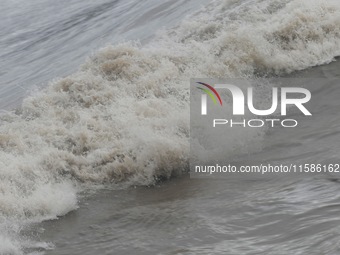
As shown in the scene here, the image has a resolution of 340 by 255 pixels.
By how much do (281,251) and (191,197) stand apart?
1.58 meters

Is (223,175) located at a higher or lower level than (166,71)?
lower

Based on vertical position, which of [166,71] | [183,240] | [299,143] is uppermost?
[166,71]

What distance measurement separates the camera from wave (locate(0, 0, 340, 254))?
21.8ft

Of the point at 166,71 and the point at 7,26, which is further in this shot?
the point at 7,26

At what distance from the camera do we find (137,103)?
790 centimetres

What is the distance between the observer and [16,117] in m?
8.55

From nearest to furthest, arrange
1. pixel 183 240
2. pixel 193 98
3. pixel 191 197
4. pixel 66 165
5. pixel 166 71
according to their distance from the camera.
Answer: pixel 183 240 → pixel 191 197 → pixel 66 165 → pixel 193 98 → pixel 166 71

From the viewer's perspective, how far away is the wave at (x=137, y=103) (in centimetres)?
664

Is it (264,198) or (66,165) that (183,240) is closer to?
(264,198)

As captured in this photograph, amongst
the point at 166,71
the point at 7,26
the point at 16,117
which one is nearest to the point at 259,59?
the point at 166,71

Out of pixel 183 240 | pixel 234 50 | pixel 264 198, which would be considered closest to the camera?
pixel 183 240
